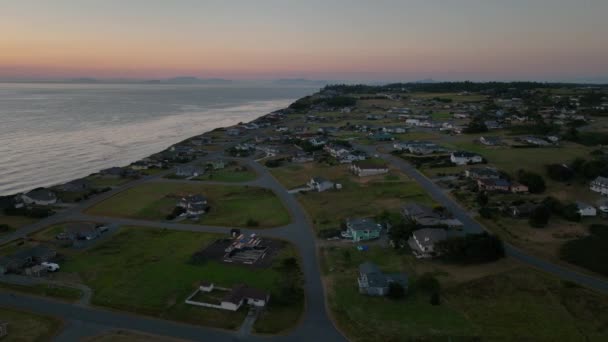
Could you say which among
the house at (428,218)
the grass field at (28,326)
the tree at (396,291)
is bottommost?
→ the grass field at (28,326)

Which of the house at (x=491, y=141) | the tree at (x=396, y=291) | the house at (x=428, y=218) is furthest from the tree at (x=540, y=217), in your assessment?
the house at (x=491, y=141)

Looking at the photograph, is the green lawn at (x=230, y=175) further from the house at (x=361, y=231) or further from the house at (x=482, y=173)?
the house at (x=482, y=173)

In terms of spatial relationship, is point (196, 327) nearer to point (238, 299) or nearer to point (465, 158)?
point (238, 299)

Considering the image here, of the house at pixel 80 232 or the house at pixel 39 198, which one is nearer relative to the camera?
the house at pixel 80 232

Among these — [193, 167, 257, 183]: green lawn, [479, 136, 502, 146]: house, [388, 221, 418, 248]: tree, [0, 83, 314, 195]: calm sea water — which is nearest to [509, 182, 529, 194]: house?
[388, 221, 418, 248]: tree

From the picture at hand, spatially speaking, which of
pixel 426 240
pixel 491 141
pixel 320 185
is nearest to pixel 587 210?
pixel 426 240

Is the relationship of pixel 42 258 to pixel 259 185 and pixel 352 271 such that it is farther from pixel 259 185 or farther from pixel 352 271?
pixel 259 185

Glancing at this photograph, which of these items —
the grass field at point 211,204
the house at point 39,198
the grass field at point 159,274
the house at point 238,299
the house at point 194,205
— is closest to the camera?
the grass field at point 159,274
